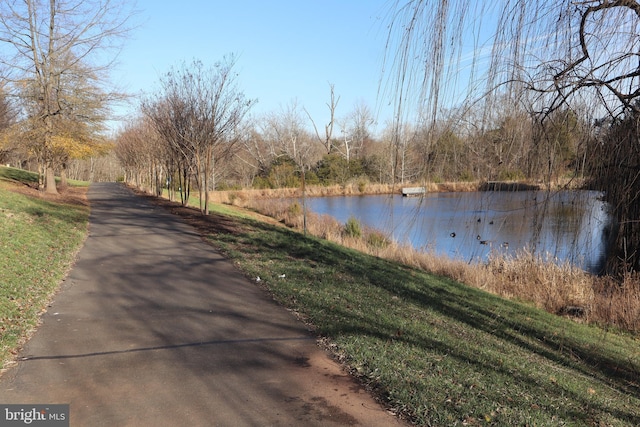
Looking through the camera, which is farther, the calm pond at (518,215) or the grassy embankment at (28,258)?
the grassy embankment at (28,258)

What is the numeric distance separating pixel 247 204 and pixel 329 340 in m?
29.4

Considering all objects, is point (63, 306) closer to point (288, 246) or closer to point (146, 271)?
point (146, 271)

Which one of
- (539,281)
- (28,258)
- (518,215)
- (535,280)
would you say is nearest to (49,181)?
(28,258)

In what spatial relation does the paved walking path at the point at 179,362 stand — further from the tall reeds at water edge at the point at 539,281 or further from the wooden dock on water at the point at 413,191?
the tall reeds at water edge at the point at 539,281

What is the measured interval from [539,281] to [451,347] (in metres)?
7.25

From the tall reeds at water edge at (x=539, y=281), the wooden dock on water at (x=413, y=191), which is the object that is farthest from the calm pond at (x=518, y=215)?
the tall reeds at water edge at (x=539, y=281)

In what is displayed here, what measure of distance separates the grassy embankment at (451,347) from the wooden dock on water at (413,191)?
1728mm

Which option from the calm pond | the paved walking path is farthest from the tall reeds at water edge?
the paved walking path

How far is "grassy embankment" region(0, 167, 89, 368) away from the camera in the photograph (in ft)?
→ 19.7

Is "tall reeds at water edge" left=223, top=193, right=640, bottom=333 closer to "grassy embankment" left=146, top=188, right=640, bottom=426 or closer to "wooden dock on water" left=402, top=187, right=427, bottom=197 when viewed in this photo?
"grassy embankment" left=146, top=188, right=640, bottom=426

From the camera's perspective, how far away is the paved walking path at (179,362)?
4004 mm

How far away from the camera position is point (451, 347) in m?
5.80

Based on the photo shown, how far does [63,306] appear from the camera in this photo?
23.2 feet

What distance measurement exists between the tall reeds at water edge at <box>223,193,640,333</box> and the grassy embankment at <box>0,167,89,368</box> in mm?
6790
